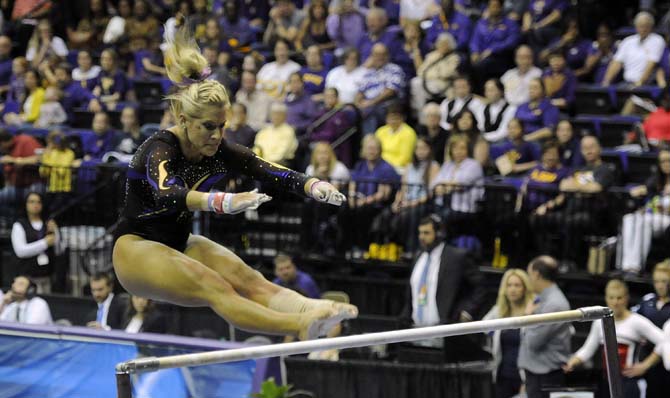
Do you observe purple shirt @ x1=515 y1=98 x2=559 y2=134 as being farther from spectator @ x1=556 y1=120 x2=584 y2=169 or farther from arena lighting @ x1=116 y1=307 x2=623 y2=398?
arena lighting @ x1=116 y1=307 x2=623 y2=398

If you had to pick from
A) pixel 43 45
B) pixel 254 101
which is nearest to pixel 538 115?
pixel 254 101

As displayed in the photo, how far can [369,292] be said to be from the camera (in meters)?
9.71

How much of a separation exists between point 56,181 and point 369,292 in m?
3.02

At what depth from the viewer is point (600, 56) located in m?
11.3

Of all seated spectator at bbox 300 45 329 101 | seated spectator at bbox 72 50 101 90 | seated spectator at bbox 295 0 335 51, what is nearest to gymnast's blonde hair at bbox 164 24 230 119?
seated spectator at bbox 300 45 329 101

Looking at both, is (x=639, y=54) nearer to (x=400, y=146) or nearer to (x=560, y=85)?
(x=560, y=85)

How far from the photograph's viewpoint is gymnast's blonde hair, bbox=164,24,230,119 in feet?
16.3

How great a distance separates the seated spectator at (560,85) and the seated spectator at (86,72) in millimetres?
5101

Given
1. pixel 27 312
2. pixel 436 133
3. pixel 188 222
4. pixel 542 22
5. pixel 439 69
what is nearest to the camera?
pixel 188 222

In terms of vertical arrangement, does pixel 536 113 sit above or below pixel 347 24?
below

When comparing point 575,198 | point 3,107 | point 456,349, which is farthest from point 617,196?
point 3,107

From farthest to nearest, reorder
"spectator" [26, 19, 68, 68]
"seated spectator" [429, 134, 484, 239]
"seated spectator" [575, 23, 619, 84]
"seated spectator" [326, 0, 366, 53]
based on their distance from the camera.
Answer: "spectator" [26, 19, 68, 68]
"seated spectator" [326, 0, 366, 53]
"seated spectator" [575, 23, 619, 84]
"seated spectator" [429, 134, 484, 239]

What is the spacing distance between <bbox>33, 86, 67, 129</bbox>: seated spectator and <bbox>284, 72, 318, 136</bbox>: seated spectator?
278 cm

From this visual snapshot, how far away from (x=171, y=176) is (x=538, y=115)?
19.8ft
